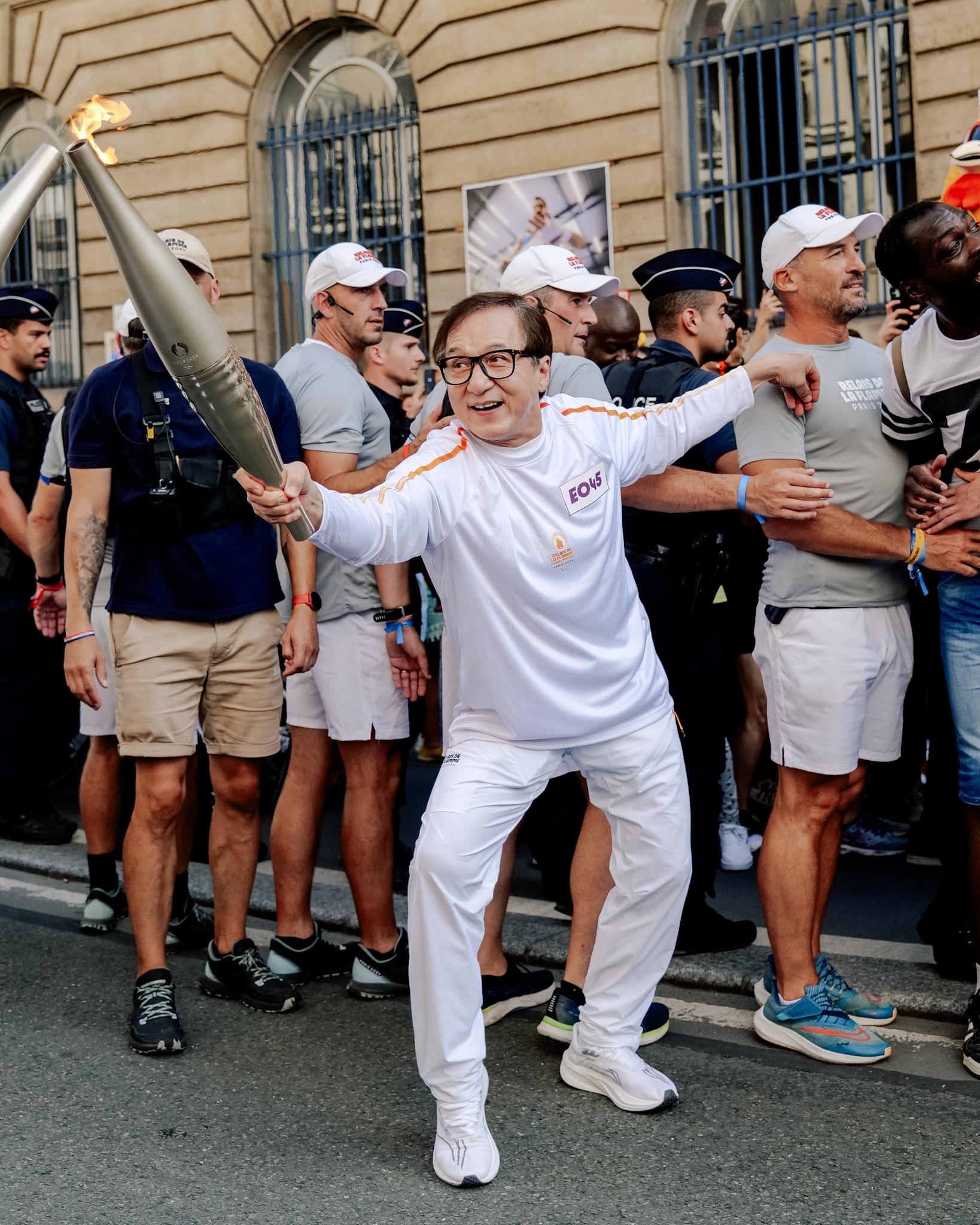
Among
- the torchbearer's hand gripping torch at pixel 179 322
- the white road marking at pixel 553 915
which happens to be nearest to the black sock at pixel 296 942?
the white road marking at pixel 553 915

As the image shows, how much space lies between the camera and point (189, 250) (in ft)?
13.8

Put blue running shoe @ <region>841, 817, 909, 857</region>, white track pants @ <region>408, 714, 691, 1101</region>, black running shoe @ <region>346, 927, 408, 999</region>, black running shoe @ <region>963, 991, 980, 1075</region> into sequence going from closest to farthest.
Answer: white track pants @ <region>408, 714, 691, 1101</region>
black running shoe @ <region>963, 991, 980, 1075</region>
black running shoe @ <region>346, 927, 408, 999</region>
blue running shoe @ <region>841, 817, 909, 857</region>

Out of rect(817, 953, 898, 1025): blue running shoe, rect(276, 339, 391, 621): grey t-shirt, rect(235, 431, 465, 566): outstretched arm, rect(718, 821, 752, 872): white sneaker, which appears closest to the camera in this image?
rect(235, 431, 465, 566): outstretched arm

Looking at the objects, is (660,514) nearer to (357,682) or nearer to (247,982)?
(357,682)

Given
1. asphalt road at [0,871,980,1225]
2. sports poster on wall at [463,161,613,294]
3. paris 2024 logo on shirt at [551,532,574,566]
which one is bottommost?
asphalt road at [0,871,980,1225]

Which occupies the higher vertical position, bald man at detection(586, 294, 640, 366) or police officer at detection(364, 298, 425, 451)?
bald man at detection(586, 294, 640, 366)

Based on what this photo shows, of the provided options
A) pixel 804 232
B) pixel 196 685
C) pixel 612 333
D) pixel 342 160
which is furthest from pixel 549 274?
pixel 342 160

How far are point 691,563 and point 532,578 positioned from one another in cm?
127

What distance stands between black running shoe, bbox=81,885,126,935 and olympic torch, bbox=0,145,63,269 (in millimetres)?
3797

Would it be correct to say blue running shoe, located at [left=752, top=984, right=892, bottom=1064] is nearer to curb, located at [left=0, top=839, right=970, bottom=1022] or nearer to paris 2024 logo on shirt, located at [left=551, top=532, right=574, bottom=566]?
curb, located at [left=0, top=839, right=970, bottom=1022]

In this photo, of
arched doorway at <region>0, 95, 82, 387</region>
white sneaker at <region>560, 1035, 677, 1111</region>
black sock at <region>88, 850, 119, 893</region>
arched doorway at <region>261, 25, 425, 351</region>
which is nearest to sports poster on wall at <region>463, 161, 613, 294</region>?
A: arched doorway at <region>261, 25, 425, 351</region>

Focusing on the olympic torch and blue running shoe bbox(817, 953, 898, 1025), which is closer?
the olympic torch

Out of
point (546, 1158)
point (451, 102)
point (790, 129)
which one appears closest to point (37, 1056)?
point (546, 1158)

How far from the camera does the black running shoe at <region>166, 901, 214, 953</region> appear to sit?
4875mm
